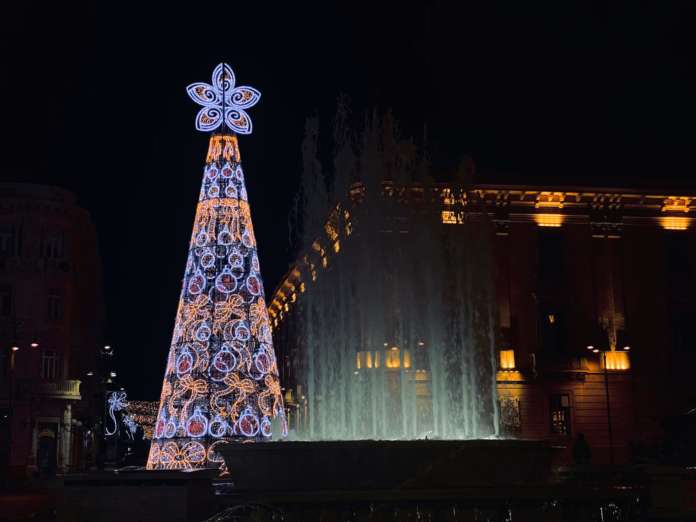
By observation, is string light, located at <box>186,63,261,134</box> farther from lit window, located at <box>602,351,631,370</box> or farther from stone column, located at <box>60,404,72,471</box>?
lit window, located at <box>602,351,631,370</box>

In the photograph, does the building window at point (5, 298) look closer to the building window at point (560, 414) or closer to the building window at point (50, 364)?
the building window at point (50, 364)

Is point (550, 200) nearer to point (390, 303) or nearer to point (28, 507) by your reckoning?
point (390, 303)

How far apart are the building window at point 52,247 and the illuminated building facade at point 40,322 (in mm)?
49

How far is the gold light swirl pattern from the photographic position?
85.7ft

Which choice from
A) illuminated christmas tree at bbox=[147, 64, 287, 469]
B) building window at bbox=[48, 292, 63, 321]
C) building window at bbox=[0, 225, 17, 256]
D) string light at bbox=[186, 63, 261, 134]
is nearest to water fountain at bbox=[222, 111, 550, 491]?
illuminated christmas tree at bbox=[147, 64, 287, 469]

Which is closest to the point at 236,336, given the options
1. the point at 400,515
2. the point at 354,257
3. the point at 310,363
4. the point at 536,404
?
the point at 310,363

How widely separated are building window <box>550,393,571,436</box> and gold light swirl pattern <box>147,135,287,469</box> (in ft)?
56.4

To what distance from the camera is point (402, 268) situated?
23.5 metres

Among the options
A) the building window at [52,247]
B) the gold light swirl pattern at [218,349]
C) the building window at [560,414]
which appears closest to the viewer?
the gold light swirl pattern at [218,349]

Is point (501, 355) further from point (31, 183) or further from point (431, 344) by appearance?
point (31, 183)

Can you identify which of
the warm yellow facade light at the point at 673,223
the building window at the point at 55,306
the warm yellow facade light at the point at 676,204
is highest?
the warm yellow facade light at the point at 676,204

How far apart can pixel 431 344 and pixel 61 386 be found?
24522mm

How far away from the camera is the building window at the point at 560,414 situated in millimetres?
40188

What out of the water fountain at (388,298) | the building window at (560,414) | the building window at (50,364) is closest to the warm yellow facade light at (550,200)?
the building window at (560,414)
